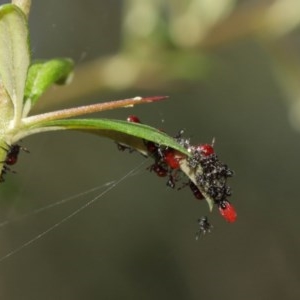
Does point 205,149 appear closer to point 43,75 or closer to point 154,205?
point 43,75

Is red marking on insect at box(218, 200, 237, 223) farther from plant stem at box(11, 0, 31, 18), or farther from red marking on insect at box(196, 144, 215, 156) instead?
plant stem at box(11, 0, 31, 18)

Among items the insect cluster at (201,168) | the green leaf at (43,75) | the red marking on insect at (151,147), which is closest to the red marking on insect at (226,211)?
the insect cluster at (201,168)

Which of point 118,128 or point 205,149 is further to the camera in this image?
point 205,149

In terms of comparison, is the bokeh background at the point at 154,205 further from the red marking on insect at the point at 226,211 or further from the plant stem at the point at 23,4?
the plant stem at the point at 23,4

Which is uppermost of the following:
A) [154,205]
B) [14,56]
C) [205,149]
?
[154,205]

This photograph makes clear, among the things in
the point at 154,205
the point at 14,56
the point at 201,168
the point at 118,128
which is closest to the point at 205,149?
the point at 201,168

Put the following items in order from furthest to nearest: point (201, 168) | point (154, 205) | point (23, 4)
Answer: point (154, 205), point (201, 168), point (23, 4)
